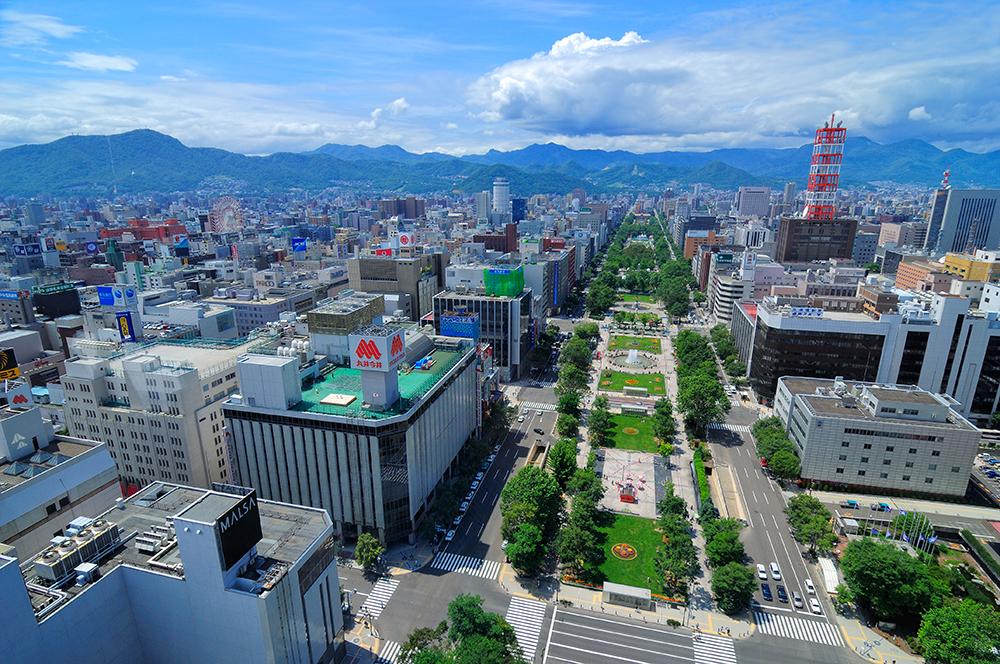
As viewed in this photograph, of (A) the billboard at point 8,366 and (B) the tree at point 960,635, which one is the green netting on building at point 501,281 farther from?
(A) the billboard at point 8,366

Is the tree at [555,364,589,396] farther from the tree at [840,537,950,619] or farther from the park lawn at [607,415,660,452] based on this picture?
the tree at [840,537,950,619]

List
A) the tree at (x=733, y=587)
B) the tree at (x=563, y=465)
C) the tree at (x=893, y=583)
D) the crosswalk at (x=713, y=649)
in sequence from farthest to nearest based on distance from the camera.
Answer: the tree at (x=563, y=465) < the tree at (x=733, y=587) < the tree at (x=893, y=583) < the crosswalk at (x=713, y=649)

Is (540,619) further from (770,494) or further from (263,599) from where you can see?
(770,494)

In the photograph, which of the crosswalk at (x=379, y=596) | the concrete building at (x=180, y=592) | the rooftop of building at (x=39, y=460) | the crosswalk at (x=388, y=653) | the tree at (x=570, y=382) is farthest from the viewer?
the tree at (x=570, y=382)

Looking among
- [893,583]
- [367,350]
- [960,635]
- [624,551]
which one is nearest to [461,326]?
[367,350]

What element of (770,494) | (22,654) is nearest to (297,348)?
(22,654)

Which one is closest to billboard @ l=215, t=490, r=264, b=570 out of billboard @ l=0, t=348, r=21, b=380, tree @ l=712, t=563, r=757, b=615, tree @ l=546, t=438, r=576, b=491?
tree @ l=546, t=438, r=576, b=491

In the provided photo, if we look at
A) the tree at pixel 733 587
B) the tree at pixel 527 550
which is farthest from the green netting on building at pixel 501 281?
the tree at pixel 733 587
